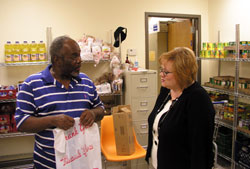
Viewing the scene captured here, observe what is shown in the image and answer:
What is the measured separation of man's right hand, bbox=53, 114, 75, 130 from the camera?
1366 mm

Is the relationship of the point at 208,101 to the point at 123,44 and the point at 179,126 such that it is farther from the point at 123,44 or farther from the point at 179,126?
the point at 123,44

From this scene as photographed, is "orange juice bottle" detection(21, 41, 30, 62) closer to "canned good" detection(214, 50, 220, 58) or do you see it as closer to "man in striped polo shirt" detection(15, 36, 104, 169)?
"man in striped polo shirt" detection(15, 36, 104, 169)

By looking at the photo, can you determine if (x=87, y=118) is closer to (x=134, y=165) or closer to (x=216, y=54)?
(x=134, y=165)

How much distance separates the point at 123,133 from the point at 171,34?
10.5ft

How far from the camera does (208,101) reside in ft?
4.67

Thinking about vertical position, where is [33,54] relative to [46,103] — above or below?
above

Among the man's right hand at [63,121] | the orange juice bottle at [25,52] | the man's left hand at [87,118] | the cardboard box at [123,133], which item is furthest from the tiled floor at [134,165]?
the man's right hand at [63,121]

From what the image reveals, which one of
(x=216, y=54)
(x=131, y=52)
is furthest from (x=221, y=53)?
(x=131, y=52)

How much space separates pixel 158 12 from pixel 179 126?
9.75 ft

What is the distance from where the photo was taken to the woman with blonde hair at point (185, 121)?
1387mm

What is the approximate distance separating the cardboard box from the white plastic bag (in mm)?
1030

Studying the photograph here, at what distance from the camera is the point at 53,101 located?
1.39 meters

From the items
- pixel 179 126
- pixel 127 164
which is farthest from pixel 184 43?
pixel 179 126

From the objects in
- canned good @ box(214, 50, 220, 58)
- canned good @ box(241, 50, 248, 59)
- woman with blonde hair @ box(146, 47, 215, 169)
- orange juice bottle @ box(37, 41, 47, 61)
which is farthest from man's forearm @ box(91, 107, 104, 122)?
canned good @ box(214, 50, 220, 58)
